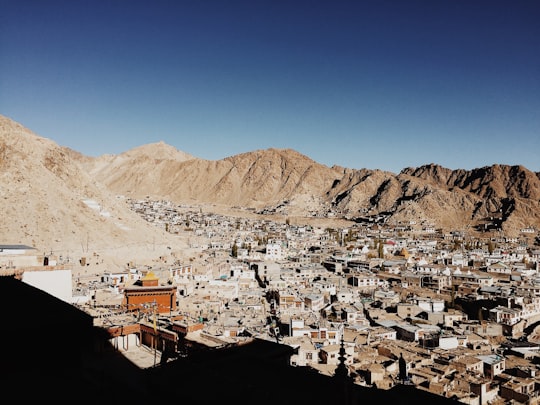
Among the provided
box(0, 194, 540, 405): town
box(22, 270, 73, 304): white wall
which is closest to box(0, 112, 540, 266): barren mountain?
box(0, 194, 540, 405): town

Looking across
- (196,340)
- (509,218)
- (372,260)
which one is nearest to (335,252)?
(372,260)

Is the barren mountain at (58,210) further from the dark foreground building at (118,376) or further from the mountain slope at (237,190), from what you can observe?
the dark foreground building at (118,376)

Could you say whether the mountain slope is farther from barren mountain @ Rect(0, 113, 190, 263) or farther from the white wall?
the white wall

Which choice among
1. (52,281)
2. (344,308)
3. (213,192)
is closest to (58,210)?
(344,308)

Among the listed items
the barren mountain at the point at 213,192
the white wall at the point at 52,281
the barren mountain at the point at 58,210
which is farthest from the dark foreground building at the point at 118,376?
the barren mountain at the point at 213,192

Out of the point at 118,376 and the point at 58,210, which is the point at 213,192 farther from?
the point at 118,376
